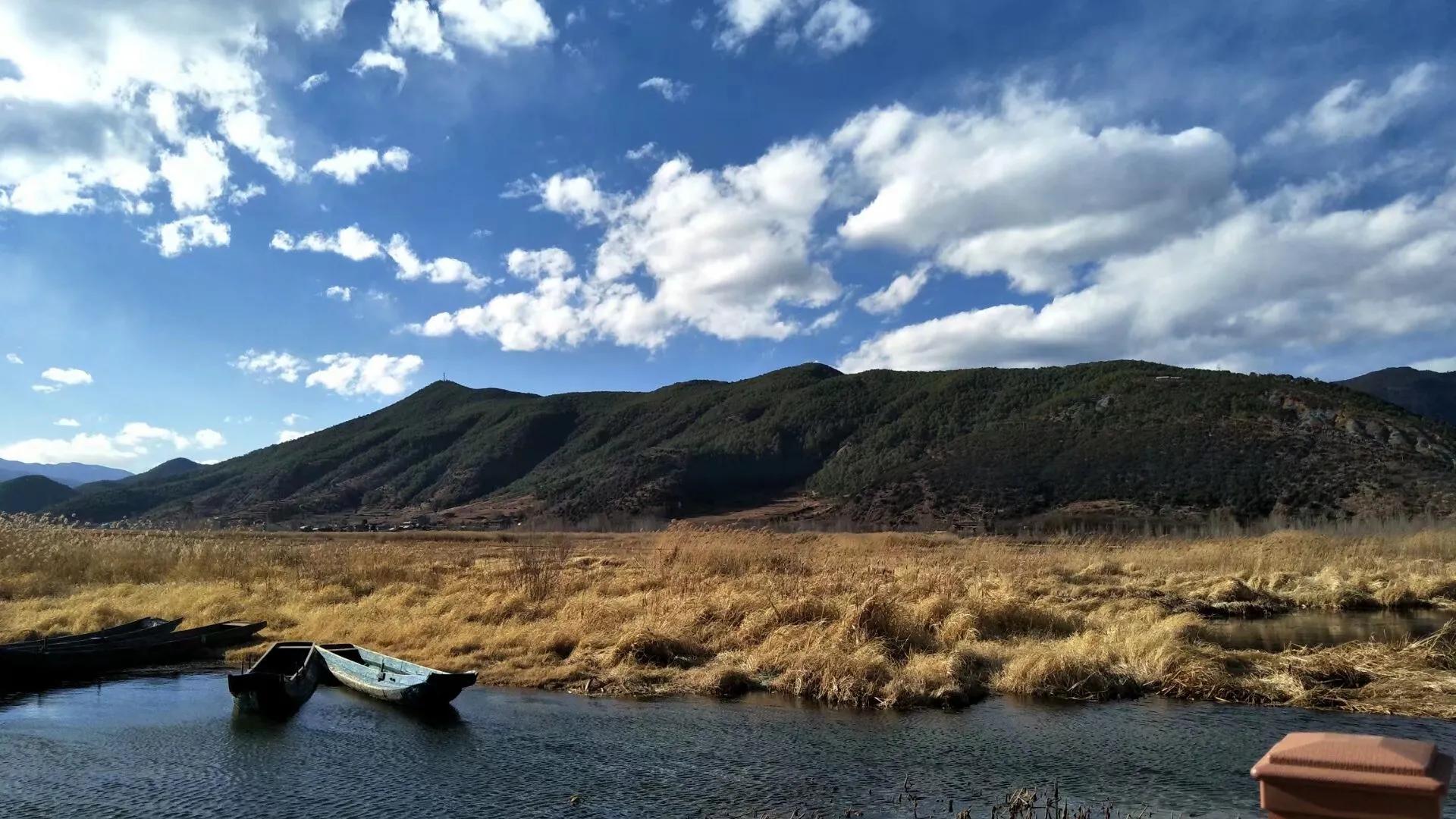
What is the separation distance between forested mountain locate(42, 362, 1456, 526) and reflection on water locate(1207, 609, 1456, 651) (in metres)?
40.9

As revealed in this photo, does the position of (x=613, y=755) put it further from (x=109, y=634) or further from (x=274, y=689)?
(x=109, y=634)

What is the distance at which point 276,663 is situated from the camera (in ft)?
56.3

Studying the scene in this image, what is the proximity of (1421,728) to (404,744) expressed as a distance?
1435 centimetres

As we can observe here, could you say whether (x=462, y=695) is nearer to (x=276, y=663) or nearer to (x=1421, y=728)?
(x=276, y=663)

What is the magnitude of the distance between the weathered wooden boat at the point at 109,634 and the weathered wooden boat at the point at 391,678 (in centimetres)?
525

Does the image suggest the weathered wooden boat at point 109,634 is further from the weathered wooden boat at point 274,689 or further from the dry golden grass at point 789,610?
the weathered wooden boat at point 274,689

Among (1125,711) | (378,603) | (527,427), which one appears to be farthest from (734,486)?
(1125,711)

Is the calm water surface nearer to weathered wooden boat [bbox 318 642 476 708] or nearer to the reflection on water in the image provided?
weathered wooden boat [bbox 318 642 476 708]

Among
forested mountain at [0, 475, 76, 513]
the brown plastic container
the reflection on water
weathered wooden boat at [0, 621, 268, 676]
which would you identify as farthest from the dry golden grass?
forested mountain at [0, 475, 76, 513]

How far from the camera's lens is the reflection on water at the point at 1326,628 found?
20.8m

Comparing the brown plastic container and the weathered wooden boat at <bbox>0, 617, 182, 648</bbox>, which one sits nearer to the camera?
the brown plastic container

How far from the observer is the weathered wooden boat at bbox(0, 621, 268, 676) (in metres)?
16.6

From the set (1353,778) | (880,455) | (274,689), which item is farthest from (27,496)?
(1353,778)

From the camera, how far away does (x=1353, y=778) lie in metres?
2.56
